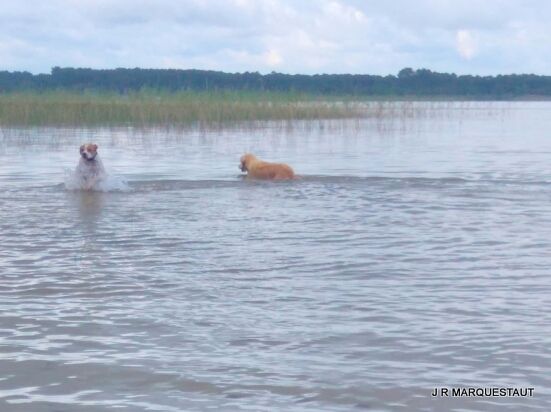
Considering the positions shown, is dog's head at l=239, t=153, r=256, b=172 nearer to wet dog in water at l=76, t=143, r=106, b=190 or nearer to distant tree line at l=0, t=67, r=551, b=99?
wet dog in water at l=76, t=143, r=106, b=190

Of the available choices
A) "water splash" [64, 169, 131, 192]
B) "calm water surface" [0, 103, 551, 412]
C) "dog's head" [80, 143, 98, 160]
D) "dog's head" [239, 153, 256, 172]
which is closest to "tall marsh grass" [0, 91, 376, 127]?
"dog's head" [239, 153, 256, 172]

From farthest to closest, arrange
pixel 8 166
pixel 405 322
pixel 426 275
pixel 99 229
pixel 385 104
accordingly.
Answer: pixel 385 104 → pixel 8 166 → pixel 99 229 → pixel 426 275 → pixel 405 322

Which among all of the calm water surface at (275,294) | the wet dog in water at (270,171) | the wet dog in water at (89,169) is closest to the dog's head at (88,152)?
the wet dog in water at (89,169)

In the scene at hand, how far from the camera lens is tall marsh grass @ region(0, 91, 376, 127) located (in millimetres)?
30267

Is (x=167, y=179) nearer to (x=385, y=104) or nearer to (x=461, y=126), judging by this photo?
(x=461, y=126)

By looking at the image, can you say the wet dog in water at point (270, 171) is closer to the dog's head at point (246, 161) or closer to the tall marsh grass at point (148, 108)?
the dog's head at point (246, 161)

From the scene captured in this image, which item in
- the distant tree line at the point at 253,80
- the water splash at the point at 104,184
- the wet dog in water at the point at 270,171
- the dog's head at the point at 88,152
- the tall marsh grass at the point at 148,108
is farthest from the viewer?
the distant tree line at the point at 253,80

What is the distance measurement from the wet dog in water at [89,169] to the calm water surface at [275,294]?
0.34 m

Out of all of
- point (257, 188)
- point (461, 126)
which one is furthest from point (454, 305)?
point (461, 126)

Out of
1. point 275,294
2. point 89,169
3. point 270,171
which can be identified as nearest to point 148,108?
point 270,171

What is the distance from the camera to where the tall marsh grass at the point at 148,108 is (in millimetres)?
30267

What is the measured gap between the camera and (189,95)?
33.0 meters

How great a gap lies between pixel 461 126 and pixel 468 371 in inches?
1236

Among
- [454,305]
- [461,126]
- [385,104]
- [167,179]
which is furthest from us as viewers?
[385,104]
